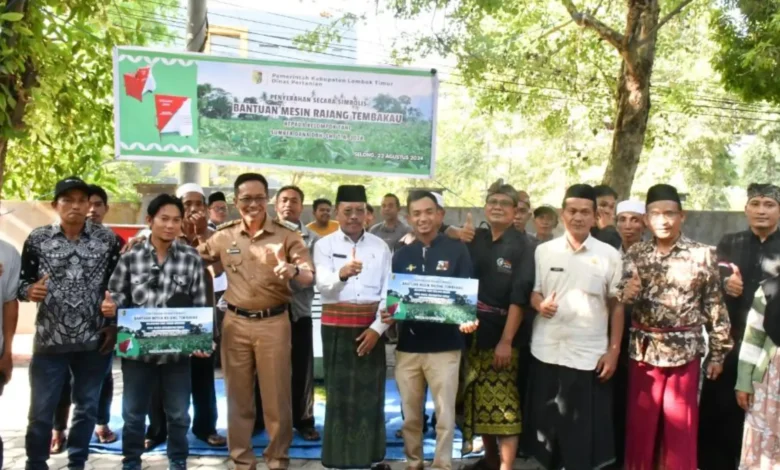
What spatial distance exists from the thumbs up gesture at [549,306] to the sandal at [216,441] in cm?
279

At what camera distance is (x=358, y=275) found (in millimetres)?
5020

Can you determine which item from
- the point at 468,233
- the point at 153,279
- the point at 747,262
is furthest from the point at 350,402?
the point at 747,262

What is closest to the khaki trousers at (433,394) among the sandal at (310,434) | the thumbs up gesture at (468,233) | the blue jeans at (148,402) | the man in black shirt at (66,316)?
the thumbs up gesture at (468,233)

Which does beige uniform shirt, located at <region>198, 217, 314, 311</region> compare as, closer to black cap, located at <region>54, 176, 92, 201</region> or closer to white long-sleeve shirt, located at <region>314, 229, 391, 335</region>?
white long-sleeve shirt, located at <region>314, 229, 391, 335</region>

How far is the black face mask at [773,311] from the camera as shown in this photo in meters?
4.06

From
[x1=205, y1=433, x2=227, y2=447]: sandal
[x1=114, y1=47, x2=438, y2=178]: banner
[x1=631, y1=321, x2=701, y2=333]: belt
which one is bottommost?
[x1=205, y1=433, x2=227, y2=447]: sandal

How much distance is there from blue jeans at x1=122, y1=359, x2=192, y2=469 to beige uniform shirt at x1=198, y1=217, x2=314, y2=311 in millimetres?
596

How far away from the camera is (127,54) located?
5238mm

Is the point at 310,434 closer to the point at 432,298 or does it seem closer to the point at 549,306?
the point at 432,298

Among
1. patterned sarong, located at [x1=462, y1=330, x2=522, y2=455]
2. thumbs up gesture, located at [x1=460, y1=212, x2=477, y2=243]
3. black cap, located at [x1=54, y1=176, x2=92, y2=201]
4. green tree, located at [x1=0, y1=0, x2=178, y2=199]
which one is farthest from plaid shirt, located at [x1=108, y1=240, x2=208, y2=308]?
patterned sarong, located at [x1=462, y1=330, x2=522, y2=455]

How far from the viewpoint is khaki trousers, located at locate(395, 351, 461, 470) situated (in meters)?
4.87

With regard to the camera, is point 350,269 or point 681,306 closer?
point 681,306

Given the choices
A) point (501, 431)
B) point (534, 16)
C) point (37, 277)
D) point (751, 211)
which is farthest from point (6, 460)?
point (534, 16)

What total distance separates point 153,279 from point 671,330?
130 inches
